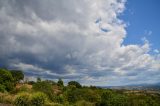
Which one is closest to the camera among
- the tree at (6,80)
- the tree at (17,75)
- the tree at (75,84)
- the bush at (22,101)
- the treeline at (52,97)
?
the bush at (22,101)

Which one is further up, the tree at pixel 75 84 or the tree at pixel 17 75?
the tree at pixel 17 75

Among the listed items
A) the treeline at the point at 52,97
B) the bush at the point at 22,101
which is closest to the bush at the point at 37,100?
the treeline at the point at 52,97

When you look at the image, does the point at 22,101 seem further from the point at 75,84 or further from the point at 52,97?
the point at 75,84

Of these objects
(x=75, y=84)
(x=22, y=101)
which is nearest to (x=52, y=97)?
(x=22, y=101)

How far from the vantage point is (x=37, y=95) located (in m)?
76.1

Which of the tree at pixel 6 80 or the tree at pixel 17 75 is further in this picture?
the tree at pixel 17 75

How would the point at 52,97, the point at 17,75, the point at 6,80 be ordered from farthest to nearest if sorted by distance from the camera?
the point at 17,75 < the point at 6,80 < the point at 52,97

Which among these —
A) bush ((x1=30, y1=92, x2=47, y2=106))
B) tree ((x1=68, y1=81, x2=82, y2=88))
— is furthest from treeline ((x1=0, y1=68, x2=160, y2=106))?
tree ((x1=68, y1=81, x2=82, y2=88))

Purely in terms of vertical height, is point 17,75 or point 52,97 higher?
point 17,75

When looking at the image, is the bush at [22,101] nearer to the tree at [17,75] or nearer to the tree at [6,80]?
the tree at [6,80]

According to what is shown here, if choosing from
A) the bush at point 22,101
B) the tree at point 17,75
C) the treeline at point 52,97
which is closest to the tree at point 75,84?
the tree at point 17,75

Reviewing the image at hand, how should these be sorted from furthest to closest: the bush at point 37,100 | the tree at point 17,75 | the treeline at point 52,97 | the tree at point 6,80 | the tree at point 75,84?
1. the tree at point 75,84
2. the tree at point 17,75
3. the tree at point 6,80
4. the treeline at point 52,97
5. the bush at point 37,100

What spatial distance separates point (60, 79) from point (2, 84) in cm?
5558

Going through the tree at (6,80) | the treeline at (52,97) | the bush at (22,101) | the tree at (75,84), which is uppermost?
the tree at (75,84)
